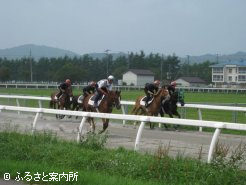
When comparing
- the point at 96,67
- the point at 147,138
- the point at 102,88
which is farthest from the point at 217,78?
the point at 147,138

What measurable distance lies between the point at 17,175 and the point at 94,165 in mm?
1495

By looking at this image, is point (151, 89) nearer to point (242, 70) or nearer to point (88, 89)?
point (88, 89)

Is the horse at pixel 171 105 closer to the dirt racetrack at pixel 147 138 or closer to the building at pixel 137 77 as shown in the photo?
the dirt racetrack at pixel 147 138

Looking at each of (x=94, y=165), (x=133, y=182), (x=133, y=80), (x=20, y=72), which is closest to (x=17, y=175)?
(x=94, y=165)

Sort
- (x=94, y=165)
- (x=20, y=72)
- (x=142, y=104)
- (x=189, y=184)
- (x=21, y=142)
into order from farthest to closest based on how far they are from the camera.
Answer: (x=20, y=72) < (x=142, y=104) < (x=21, y=142) < (x=94, y=165) < (x=189, y=184)

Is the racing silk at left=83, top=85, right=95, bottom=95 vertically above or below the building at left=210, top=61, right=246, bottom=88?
below

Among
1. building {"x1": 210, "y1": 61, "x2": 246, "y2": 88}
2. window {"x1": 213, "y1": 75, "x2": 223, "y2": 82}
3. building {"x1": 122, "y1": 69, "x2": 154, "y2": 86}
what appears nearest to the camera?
building {"x1": 122, "y1": 69, "x2": 154, "y2": 86}

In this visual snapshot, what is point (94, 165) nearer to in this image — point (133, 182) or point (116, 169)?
point (116, 169)

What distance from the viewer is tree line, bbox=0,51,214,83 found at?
103000mm

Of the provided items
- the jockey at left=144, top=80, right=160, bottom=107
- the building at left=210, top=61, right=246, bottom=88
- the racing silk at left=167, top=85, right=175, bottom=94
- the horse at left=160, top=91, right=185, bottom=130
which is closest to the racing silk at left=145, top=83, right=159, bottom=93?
the jockey at left=144, top=80, right=160, bottom=107

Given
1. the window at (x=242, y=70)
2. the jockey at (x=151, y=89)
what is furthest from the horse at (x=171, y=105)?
the window at (x=242, y=70)

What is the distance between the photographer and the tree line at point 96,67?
10300 centimetres

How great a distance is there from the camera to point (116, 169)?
32.3ft

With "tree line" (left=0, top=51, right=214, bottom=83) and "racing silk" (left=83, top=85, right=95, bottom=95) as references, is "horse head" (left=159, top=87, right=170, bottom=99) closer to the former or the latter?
"racing silk" (left=83, top=85, right=95, bottom=95)
